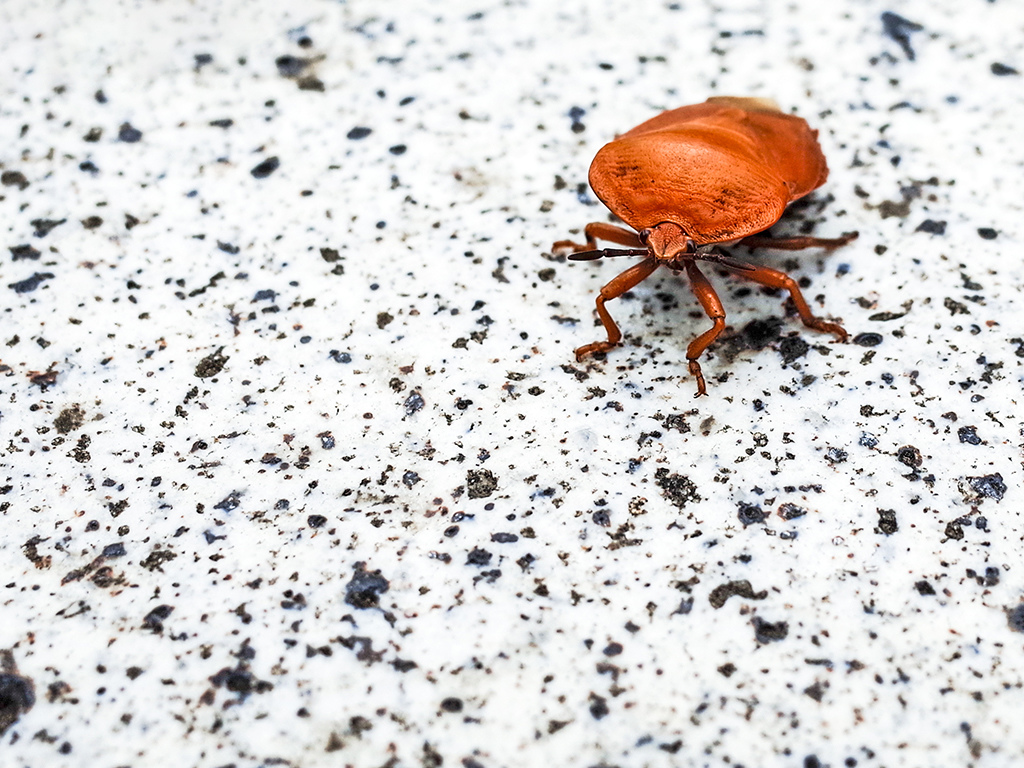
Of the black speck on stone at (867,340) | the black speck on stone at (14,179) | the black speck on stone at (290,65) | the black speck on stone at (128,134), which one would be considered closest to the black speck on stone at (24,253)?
the black speck on stone at (14,179)

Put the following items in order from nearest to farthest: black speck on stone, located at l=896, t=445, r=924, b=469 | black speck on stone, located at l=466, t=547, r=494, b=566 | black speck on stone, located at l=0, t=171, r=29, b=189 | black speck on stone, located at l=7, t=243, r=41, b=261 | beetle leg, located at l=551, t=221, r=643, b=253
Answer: black speck on stone, located at l=466, t=547, r=494, b=566 < black speck on stone, located at l=896, t=445, r=924, b=469 < beetle leg, located at l=551, t=221, r=643, b=253 < black speck on stone, located at l=7, t=243, r=41, b=261 < black speck on stone, located at l=0, t=171, r=29, b=189

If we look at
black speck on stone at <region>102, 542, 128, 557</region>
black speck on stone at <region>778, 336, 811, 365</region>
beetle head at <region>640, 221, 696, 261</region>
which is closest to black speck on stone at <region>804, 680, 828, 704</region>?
black speck on stone at <region>778, 336, 811, 365</region>

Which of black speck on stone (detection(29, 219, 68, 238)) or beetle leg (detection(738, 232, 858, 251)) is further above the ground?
black speck on stone (detection(29, 219, 68, 238))

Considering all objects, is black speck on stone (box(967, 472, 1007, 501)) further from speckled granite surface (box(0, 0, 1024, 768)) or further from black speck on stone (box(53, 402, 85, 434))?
black speck on stone (box(53, 402, 85, 434))

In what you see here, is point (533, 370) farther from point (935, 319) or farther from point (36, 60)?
point (36, 60)

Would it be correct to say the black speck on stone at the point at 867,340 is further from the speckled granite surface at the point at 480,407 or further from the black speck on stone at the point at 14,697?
the black speck on stone at the point at 14,697

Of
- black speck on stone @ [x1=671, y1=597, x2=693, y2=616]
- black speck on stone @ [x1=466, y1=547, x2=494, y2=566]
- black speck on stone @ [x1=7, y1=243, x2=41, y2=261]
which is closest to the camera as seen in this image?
black speck on stone @ [x1=671, y1=597, x2=693, y2=616]
